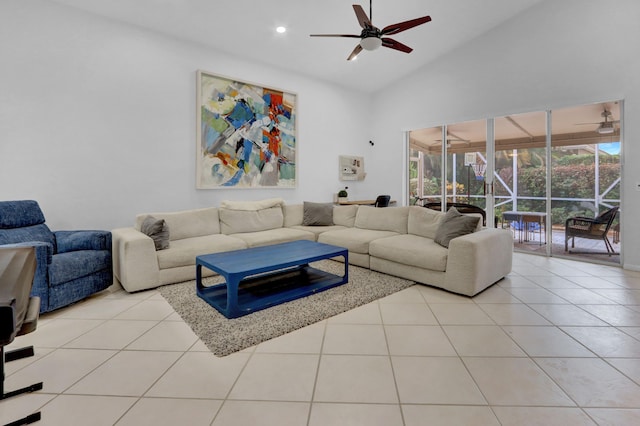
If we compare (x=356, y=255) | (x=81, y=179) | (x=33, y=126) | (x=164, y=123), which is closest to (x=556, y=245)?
(x=356, y=255)

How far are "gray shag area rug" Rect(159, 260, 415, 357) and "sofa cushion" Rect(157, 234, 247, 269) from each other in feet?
0.86

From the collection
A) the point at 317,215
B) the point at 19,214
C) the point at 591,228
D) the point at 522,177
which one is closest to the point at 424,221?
the point at 317,215

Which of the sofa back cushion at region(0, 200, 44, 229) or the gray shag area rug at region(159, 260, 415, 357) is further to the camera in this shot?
the sofa back cushion at region(0, 200, 44, 229)

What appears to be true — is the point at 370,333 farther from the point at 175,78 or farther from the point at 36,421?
the point at 175,78

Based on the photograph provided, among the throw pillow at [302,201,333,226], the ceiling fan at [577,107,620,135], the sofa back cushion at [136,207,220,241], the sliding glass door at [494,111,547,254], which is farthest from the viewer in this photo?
the throw pillow at [302,201,333,226]

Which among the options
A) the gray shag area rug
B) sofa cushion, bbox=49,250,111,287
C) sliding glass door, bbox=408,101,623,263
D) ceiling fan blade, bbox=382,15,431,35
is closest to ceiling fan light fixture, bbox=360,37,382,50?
ceiling fan blade, bbox=382,15,431,35

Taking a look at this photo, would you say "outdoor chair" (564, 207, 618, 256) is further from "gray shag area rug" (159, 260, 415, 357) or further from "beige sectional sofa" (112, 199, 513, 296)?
"gray shag area rug" (159, 260, 415, 357)

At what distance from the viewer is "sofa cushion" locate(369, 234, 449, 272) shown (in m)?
3.39

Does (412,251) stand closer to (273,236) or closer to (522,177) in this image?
(273,236)

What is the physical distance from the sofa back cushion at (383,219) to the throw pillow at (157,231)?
2.82 metres

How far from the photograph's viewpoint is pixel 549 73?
491 centimetres

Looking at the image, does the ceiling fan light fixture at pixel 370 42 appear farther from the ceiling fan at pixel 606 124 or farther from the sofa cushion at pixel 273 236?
the ceiling fan at pixel 606 124

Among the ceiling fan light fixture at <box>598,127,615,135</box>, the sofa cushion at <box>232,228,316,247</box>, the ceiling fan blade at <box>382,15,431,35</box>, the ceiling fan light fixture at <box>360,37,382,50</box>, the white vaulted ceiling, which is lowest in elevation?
the sofa cushion at <box>232,228,316,247</box>

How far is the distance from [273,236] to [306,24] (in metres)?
3.18
